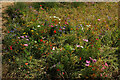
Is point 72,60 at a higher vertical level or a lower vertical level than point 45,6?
lower

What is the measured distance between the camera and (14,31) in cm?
407

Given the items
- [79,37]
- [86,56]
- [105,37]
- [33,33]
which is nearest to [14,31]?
[33,33]

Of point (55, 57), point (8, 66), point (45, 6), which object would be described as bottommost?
point (8, 66)

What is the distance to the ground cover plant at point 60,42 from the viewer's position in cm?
323

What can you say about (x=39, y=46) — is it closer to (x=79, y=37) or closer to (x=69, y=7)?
(x=79, y=37)

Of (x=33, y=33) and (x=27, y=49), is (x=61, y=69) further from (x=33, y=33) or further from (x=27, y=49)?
(x=33, y=33)

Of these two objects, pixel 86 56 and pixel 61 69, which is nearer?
pixel 61 69

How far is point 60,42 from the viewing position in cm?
377

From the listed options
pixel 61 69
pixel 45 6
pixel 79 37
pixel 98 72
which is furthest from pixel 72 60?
pixel 45 6

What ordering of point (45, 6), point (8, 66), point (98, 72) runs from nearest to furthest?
point (98, 72) < point (8, 66) < point (45, 6)

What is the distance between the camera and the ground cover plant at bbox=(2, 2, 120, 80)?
10.6 ft

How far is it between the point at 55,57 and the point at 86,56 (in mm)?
631

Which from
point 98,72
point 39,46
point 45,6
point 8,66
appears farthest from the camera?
point 45,6

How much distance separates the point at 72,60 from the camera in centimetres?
329
